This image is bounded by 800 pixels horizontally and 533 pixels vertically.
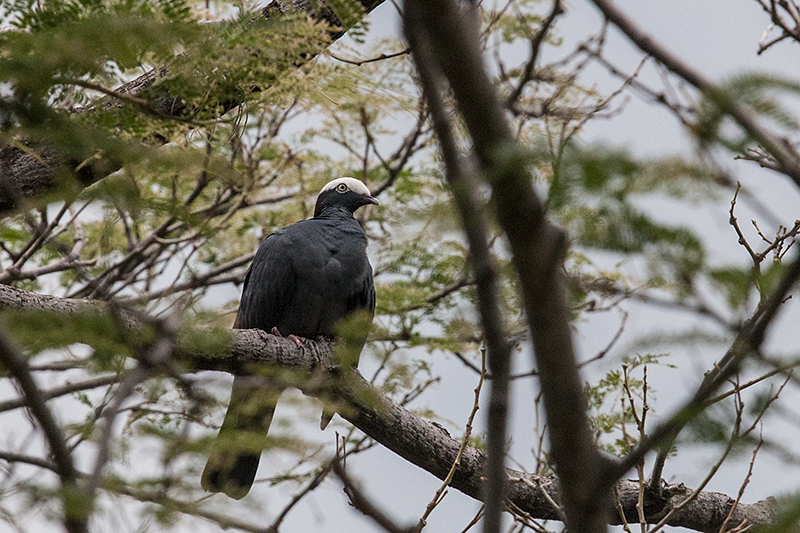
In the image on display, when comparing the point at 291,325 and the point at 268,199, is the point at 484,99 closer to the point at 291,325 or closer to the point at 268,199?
the point at 291,325

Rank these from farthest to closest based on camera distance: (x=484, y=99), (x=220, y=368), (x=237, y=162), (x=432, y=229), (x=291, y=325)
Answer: (x=237, y=162) → (x=291, y=325) → (x=220, y=368) → (x=432, y=229) → (x=484, y=99)

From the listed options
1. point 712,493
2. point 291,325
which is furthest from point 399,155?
point 712,493

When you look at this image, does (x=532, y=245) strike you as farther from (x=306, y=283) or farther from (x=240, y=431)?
(x=306, y=283)

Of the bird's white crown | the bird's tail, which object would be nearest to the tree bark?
the bird's tail

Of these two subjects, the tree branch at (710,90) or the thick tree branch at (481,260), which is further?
the tree branch at (710,90)

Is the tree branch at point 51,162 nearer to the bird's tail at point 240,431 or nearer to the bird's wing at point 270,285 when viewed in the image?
the bird's tail at point 240,431

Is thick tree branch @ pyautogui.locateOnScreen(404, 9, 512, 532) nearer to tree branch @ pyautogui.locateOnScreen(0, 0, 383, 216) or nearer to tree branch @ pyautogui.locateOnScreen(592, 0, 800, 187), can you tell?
tree branch @ pyautogui.locateOnScreen(592, 0, 800, 187)

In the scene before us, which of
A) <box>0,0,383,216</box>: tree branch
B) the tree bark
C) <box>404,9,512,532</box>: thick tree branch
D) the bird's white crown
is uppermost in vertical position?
the bird's white crown

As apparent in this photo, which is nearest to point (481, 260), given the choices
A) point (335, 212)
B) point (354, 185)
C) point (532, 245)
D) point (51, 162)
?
point (532, 245)

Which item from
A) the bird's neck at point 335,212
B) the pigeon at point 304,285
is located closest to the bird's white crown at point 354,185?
the bird's neck at point 335,212

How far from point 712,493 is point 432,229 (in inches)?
119

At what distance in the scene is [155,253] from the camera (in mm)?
5035

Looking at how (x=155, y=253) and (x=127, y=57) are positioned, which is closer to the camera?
(x=127, y=57)

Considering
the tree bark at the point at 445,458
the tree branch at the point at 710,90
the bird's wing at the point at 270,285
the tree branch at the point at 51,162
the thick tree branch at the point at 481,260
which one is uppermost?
the bird's wing at the point at 270,285
